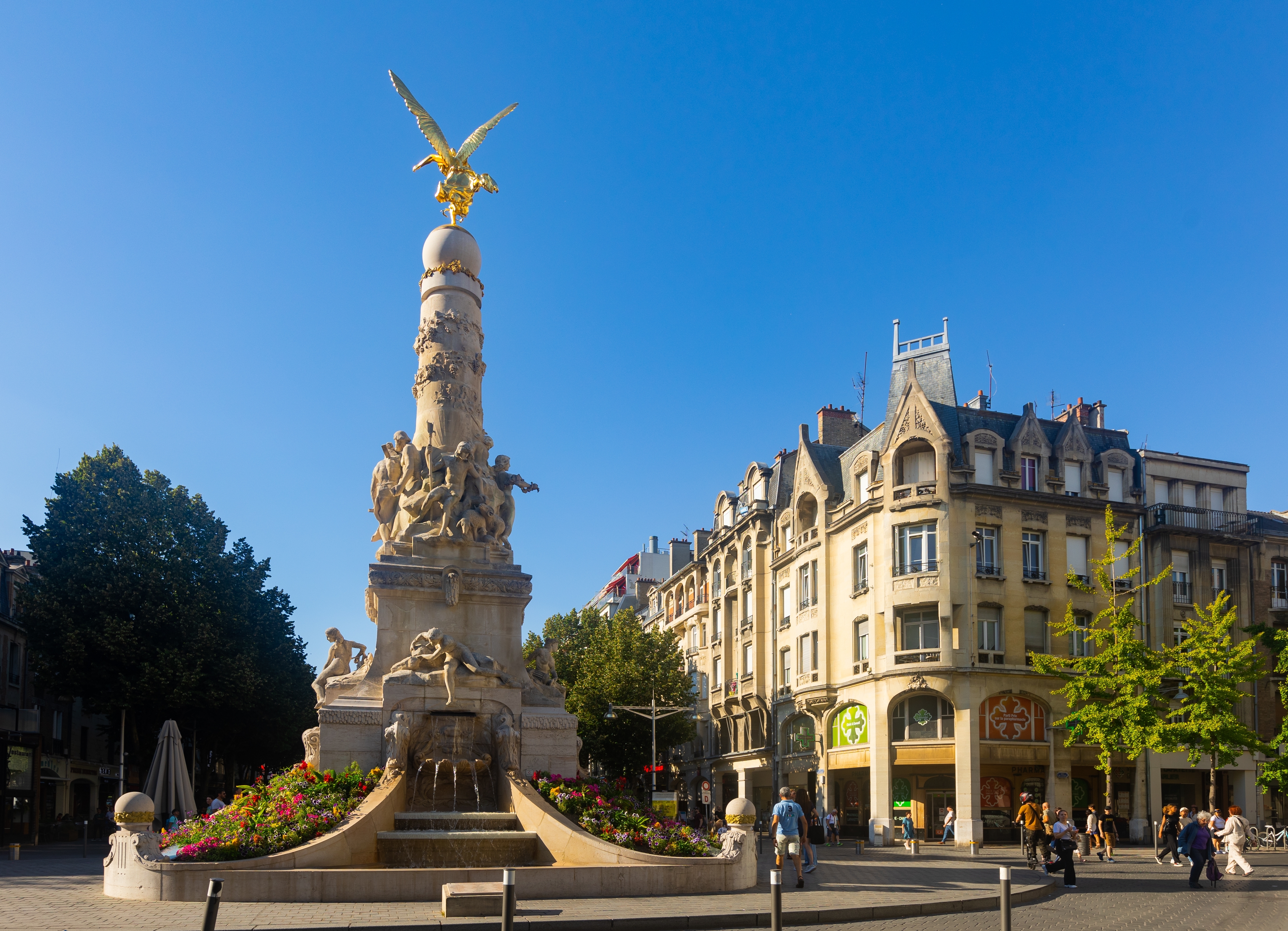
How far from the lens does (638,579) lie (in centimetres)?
9600

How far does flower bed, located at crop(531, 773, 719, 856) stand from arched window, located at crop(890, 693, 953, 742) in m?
24.3

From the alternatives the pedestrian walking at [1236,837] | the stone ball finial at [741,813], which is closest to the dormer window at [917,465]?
the pedestrian walking at [1236,837]

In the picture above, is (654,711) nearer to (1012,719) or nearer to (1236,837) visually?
(1012,719)

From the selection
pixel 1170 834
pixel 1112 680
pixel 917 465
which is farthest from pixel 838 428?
pixel 1170 834

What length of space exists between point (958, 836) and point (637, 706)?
17.9 m

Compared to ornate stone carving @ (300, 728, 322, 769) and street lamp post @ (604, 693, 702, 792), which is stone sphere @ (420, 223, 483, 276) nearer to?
Result: ornate stone carving @ (300, 728, 322, 769)

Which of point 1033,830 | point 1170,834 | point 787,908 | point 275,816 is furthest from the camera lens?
point 1170,834

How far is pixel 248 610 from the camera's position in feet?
144

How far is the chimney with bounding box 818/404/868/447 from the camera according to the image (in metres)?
55.4

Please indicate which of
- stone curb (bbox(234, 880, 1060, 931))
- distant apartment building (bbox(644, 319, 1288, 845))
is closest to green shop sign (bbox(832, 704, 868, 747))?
distant apartment building (bbox(644, 319, 1288, 845))

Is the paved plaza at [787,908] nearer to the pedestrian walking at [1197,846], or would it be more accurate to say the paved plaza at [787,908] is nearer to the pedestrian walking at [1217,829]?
the pedestrian walking at [1197,846]

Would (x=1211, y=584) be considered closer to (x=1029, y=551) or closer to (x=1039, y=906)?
(x=1029, y=551)

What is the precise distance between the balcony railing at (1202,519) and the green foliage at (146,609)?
34001mm

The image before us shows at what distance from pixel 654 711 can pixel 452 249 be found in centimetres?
2927
